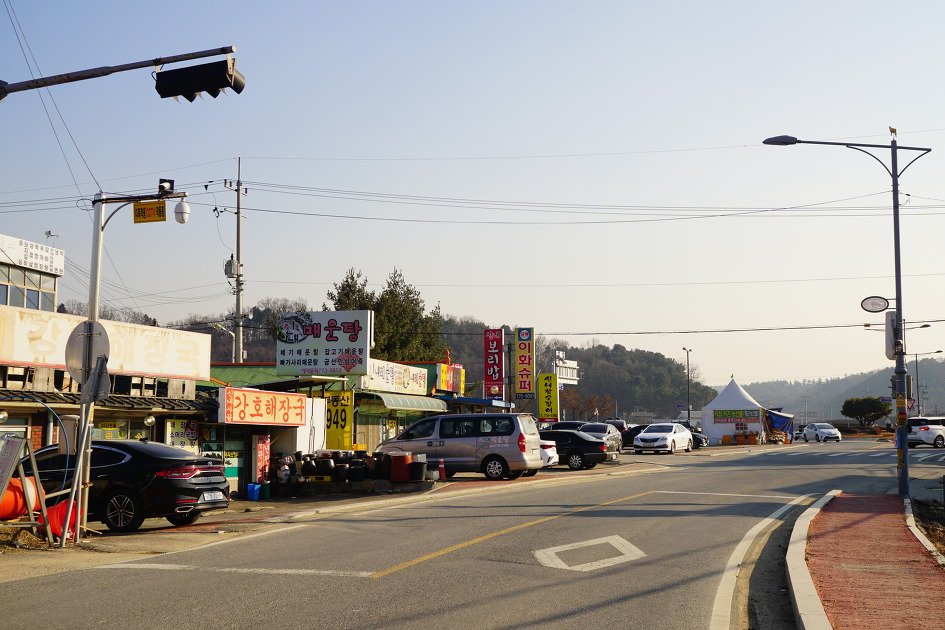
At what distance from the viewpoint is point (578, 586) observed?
29.6ft

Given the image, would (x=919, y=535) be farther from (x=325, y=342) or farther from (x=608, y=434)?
(x=325, y=342)

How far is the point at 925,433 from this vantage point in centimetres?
5169

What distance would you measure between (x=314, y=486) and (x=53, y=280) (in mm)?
19720

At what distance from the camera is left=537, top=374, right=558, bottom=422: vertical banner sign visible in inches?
2085

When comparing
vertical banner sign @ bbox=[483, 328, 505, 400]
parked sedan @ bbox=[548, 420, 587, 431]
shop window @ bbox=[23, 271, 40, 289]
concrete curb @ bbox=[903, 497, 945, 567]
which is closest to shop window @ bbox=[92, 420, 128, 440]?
concrete curb @ bbox=[903, 497, 945, 567]

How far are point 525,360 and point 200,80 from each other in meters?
41.4

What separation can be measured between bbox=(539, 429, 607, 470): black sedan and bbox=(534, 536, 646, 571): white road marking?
60.3 ft

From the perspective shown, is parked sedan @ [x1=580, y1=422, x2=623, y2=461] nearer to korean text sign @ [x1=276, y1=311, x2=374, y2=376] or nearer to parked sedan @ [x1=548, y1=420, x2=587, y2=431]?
parked sedan @ [x1=548, y1=420, x2=587, y2=431]

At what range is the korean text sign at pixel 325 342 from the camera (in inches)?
1399

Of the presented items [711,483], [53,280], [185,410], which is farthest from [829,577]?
[53,280]

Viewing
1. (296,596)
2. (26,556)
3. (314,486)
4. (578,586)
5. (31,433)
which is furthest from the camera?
(314,486)

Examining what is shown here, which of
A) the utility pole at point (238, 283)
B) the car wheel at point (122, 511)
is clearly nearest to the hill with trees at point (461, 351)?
the utility pole at point (238, 283)

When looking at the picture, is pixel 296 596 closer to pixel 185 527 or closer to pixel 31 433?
pixel 185 527

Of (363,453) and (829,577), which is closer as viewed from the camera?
(829,577)
